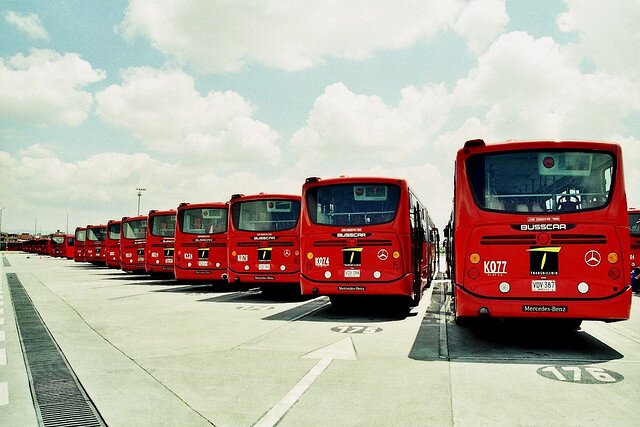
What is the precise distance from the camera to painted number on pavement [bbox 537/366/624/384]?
221 inches

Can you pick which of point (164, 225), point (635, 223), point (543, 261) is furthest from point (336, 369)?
point (635, 223)

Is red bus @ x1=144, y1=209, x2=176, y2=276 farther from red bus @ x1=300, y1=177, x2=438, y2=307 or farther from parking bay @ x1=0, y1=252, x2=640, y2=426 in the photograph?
red bus @ x1=300, y1=177, x2=438, y2=307

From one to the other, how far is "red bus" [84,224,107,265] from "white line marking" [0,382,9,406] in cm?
2950

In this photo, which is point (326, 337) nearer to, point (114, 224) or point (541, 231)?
point (541, 231)

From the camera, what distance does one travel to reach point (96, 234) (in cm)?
3384

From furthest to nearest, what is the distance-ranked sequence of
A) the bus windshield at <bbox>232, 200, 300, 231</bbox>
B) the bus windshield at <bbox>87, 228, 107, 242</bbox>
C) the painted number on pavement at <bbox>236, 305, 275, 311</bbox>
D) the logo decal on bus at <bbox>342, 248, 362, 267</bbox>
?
the bus windshield at <bbox>87, 228, 107, 242</bbox>
the bus windshield at <bbox>232, 200, 300, 231</bbox>
the painted number on pavement at <bbox>236, 305, 275, 311</bbox>
the logo decal on bus at <bbox>342, 248, 362, 267</bbox>

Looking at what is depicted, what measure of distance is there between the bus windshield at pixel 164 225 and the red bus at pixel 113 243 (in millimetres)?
8780

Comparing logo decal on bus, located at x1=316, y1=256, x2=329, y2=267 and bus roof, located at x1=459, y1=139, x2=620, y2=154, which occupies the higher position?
bus roof, located at x1=459, y1=139, x2=620, y2=154

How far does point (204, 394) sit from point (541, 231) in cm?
487

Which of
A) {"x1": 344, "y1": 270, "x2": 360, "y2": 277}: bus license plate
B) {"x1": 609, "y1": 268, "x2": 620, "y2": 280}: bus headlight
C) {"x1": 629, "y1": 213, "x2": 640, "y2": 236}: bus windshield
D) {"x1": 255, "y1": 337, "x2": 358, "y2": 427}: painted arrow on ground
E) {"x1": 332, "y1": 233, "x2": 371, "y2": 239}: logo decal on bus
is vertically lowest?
{"x1": 255, "y1": 337, "x2": 358, "y2": 427}: painted arrow on ground

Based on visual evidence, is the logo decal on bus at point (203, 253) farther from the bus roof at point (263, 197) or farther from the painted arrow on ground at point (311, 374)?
the painted arrow on ground at point (311, 374)

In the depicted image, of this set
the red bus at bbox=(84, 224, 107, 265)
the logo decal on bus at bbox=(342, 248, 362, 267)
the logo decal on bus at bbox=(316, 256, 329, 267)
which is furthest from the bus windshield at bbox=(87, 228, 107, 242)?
the logo decal on bus at bbox=(342, 248, 362, 267)

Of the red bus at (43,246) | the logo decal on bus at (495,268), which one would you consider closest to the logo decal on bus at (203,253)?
the logo decal on bus at (495,268)

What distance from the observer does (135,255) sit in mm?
23625
